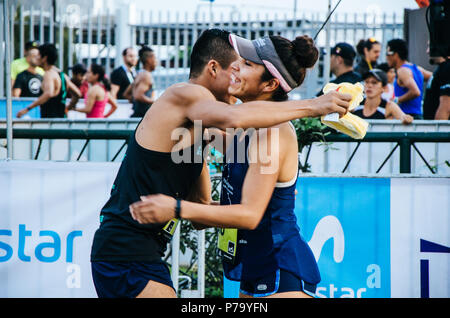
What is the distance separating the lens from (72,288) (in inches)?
202

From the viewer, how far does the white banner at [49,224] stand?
5.10 m

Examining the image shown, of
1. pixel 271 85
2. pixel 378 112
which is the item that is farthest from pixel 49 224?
pixel 378 112

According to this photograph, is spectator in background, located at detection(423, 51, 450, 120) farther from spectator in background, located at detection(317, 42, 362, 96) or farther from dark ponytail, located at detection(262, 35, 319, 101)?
dark ponytail, located at detection(262, 35, 319, 101)

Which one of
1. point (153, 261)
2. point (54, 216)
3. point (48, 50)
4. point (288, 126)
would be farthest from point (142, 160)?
point (48, 50)

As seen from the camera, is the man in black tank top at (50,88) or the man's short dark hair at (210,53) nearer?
the man's short dark hair at (210,53)

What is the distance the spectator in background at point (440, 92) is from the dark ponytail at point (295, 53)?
4.77 m

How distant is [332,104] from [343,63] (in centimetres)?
525

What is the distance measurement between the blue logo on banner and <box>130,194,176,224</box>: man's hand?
2400 mm

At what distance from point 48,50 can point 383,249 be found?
20.9 feet

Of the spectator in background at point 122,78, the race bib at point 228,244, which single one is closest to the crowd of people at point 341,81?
the spectator in background at point 122,78

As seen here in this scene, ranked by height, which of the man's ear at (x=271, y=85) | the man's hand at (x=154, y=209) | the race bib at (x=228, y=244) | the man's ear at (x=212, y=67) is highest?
the man's ear at (x=212, y=67)

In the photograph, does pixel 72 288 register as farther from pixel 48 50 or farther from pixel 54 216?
pixel 48 50

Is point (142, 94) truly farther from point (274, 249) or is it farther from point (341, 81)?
point (274, 249)

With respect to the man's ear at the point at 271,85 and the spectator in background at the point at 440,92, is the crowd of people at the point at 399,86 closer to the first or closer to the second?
the spectator in background at the point at 440,92
